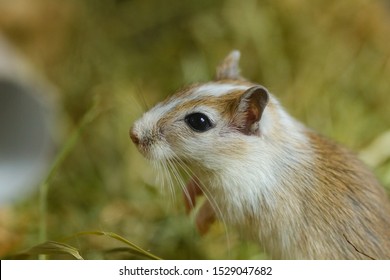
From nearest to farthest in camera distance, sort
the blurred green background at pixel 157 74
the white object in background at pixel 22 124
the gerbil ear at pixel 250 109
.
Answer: the gerbil ear at pixel 250 109
the blurred green background at pixel 157 74
the white object in background at pixel 22 124

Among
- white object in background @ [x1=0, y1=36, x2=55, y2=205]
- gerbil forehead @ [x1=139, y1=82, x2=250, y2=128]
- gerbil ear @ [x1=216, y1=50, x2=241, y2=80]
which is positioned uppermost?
white object in background @ [x1=0, y1=36, x2=55, y2=205]

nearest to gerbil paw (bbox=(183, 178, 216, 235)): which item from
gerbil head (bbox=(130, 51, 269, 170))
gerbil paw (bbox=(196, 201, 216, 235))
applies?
gerbil paw (bbox=(196, 201, 216, 235))

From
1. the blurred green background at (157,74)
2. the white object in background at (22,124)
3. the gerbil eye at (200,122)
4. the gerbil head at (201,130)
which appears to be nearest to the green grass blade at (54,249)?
the gerbil head at (201,130)

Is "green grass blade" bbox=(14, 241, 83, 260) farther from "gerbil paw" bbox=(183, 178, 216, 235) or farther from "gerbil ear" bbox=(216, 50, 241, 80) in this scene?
"gerbil ear" bbox=(216, 50, 241, 80)

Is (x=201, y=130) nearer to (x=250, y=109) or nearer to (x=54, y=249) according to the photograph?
(x=250, y=109)

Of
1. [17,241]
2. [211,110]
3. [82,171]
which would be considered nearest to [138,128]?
[211,110]

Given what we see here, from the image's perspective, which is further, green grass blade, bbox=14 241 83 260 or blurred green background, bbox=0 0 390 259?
blurred green background, bbox=0 0 390 259

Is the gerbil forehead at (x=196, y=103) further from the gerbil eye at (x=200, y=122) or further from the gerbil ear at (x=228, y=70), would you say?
the gerbil ear at (x=228, y=70)

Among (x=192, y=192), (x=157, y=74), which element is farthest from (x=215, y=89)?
(x=157, y=74)

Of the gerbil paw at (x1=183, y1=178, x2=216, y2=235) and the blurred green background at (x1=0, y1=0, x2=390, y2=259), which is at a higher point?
the blurred green background at (x1=0, y1=0, x2=390, y2=259)
